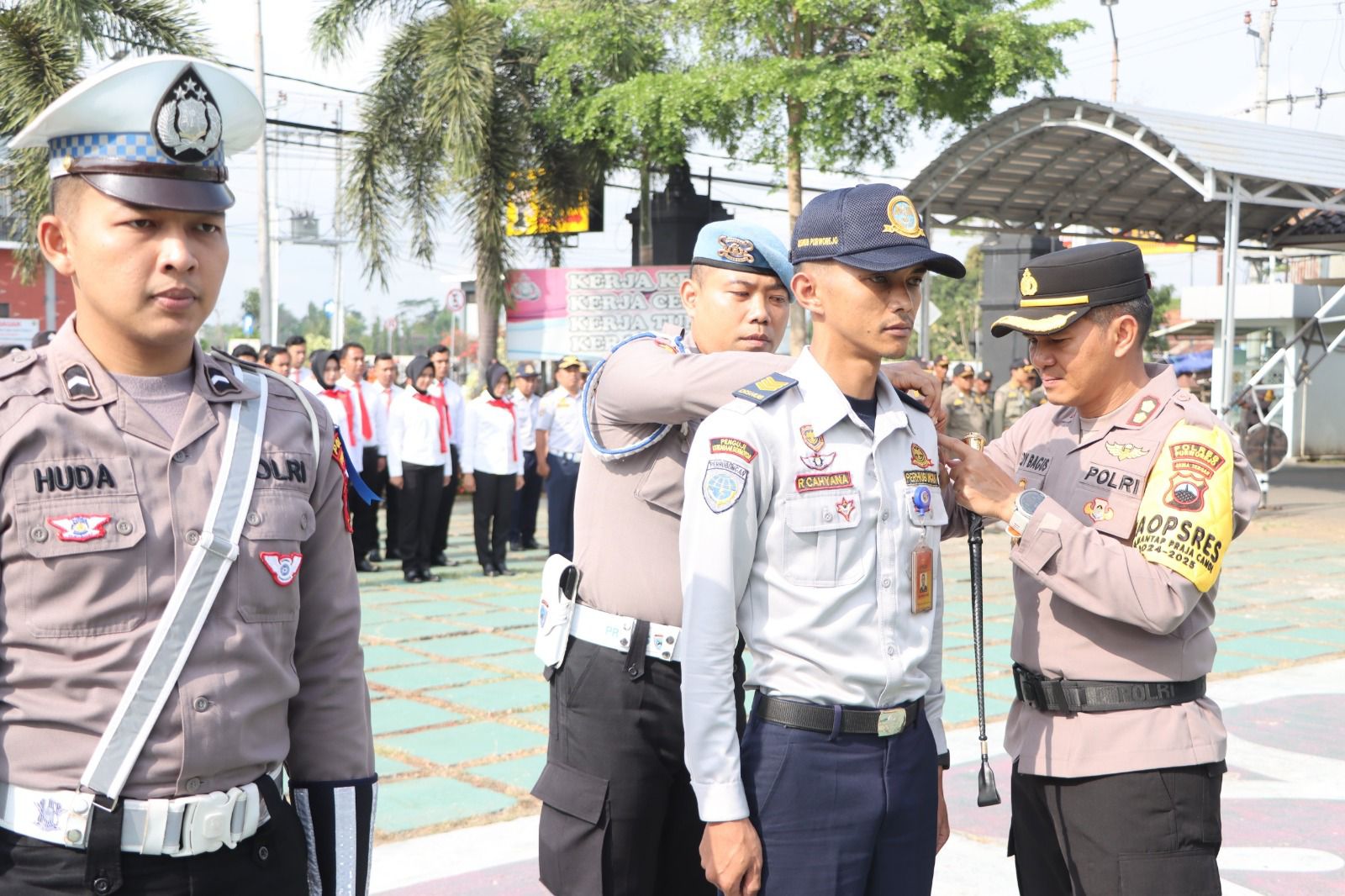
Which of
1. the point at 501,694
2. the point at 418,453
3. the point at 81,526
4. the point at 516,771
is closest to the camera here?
the point at 81,526

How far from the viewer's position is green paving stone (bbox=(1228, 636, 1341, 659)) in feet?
25.7

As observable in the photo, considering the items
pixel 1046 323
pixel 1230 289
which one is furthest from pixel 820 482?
pixel 1230 289

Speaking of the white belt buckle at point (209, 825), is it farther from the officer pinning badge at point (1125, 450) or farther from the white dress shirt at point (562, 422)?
the white dress shirt at point (562, 422)

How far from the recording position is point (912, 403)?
2518 mm

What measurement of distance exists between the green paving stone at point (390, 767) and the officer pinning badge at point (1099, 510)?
3448 mm

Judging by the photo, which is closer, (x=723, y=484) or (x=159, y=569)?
(x=159, y=569)

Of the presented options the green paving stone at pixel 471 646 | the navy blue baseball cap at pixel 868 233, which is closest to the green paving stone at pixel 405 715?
the green paving stone at pixel 471 646

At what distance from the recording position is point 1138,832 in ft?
8.27

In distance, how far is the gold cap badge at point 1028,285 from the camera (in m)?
2.67

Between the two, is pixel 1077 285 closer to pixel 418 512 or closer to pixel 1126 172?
pixel 418 512

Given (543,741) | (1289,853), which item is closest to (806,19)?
(543,741)

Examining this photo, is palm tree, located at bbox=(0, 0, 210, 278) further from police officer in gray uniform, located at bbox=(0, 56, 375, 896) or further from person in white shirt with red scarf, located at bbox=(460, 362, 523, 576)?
police officer in gray uniform, located at bbox=(0, 56, 375, 896)

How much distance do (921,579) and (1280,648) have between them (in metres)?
6.60

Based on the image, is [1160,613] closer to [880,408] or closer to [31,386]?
[880,408]
